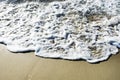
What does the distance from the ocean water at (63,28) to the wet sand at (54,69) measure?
93mm

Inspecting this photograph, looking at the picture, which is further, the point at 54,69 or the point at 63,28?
the point at 63,28

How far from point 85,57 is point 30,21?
1.05 m

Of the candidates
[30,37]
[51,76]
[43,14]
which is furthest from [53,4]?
[51,76]

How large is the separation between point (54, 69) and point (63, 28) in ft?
2.55

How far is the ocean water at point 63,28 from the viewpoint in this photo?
2.34 meters

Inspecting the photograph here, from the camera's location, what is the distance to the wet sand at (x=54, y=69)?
1.99 meters

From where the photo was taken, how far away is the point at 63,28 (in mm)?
2715

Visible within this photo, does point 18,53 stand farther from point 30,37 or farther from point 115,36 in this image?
point 115,36

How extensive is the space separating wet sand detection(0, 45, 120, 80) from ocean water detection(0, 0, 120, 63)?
0.09 m

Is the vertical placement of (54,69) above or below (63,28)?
below

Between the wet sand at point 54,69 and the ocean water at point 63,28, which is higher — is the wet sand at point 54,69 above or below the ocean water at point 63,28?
below

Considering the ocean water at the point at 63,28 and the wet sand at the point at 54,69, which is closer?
the wet sand at the point at 54,69

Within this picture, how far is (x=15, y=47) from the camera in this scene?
7.90 ft

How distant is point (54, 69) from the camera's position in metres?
2.08
